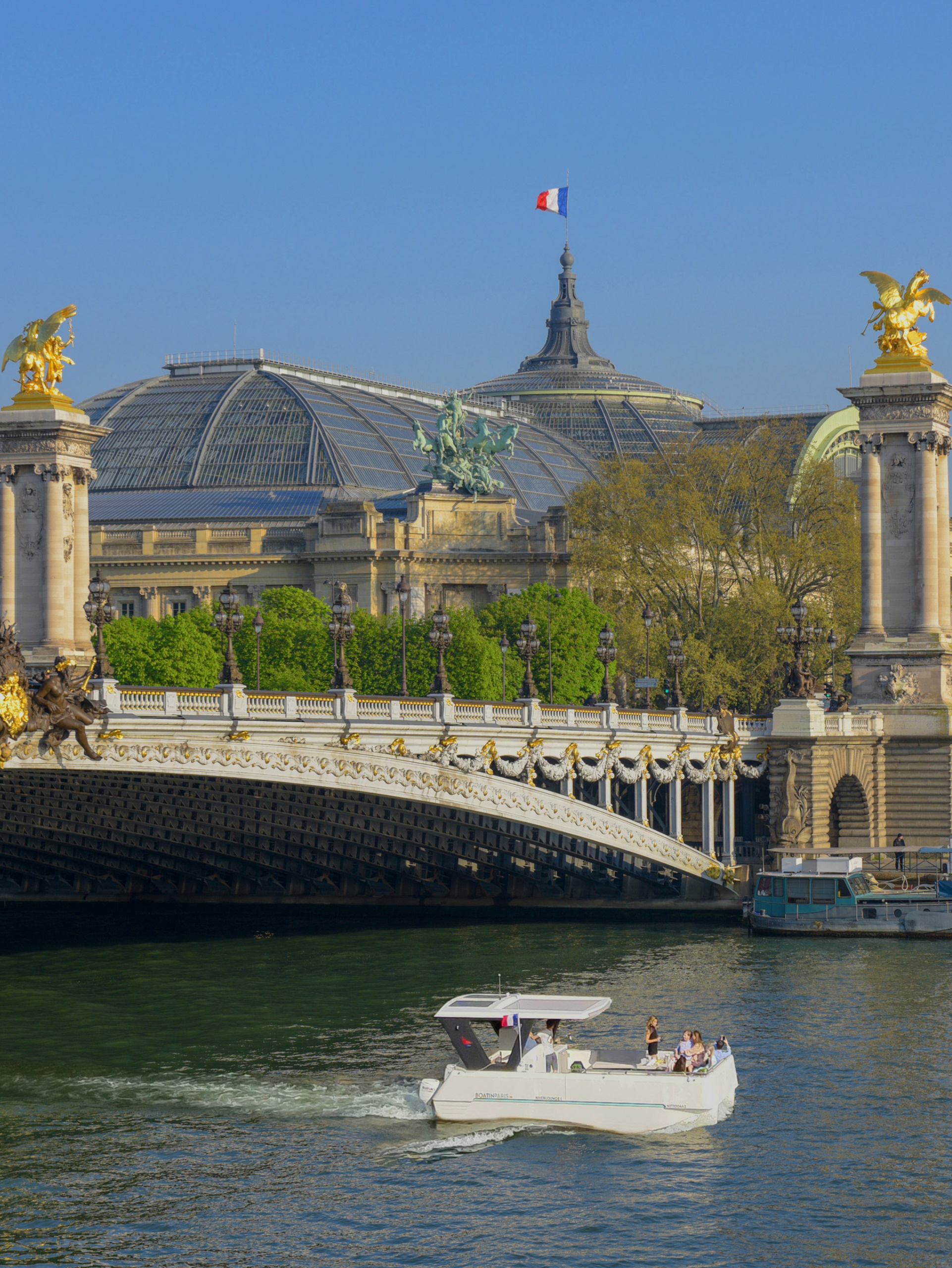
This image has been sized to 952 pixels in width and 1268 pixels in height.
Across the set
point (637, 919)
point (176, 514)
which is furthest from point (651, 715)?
point (176, 514)

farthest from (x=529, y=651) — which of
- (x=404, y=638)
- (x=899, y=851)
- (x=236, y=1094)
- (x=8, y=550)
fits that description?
(x=236, y=1094)

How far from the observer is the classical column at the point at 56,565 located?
73.2 metres

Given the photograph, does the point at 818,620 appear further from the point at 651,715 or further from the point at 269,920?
the point at 269,920

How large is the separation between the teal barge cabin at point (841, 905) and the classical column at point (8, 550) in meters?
26.2

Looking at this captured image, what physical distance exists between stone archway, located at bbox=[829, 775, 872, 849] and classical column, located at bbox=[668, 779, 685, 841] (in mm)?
5238

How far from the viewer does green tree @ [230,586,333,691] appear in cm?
9594

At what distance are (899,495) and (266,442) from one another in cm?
7188

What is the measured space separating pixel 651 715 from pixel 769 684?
72.4 ft

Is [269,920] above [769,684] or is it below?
below

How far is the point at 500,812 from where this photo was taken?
60125 mm

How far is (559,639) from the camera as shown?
328ft

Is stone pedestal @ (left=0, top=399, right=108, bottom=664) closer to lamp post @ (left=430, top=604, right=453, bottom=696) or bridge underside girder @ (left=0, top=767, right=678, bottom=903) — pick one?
bridge underside girder @ (left=0, top=767, right=678, bottom=903)

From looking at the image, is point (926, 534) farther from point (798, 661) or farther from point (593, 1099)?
point (593, 1099)

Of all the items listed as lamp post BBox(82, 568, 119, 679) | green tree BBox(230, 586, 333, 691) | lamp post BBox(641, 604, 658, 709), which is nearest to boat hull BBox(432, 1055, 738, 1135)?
lamp post BBox(82, 568, 119, 679)
